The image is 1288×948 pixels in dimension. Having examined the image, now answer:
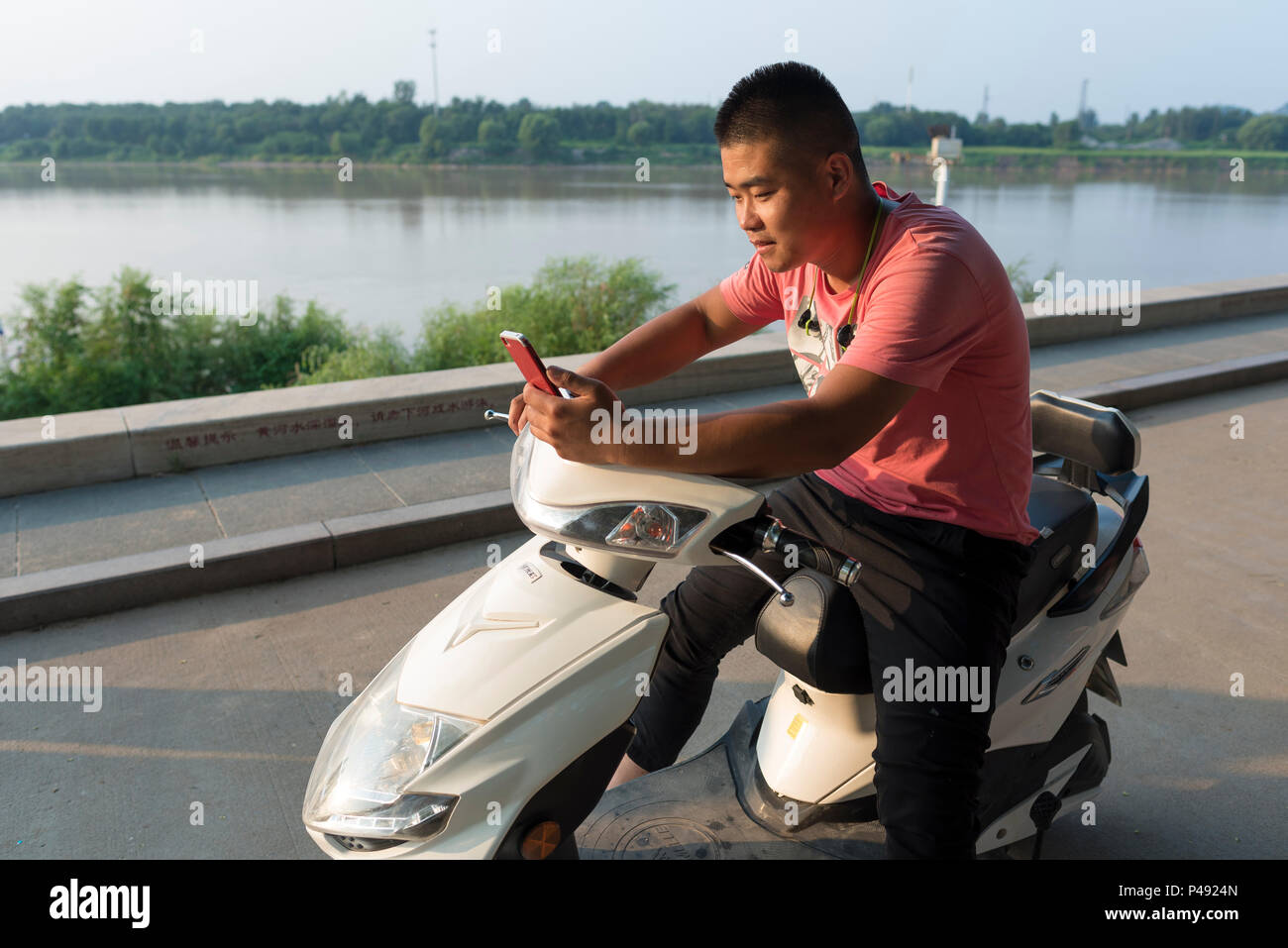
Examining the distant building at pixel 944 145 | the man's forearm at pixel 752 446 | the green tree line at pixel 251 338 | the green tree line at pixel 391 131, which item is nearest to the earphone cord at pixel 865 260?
the man's forearm at pixel 752 446

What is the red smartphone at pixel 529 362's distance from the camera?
1.47 m

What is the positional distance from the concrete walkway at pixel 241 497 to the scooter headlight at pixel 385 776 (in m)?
2.94

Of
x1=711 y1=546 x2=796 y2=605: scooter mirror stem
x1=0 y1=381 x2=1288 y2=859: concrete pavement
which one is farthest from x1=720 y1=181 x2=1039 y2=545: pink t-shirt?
x1=0 y1=381 x2=1288 y2=859: concrete pavement

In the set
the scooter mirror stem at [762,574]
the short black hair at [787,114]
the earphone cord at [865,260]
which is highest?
the short black hair at [787,114]

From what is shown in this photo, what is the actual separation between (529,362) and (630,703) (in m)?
0.59

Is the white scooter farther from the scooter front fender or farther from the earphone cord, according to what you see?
the earphone cord

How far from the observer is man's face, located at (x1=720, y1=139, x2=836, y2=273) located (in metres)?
1.76

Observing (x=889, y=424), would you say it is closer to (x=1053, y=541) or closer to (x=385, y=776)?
(x=1053, y=541)

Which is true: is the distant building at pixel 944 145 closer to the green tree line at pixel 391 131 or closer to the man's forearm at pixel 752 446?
the green tree line at pixel 391 131

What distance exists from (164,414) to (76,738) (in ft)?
7.95

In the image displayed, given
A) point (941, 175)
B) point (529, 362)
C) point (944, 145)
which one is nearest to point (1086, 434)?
point (529, 362)

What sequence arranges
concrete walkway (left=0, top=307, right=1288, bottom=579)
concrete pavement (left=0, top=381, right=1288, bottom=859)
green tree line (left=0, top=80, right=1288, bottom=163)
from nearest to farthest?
concrete pavement (left=0, top=381, right=1288, bottom=859), concrete walkway (left=0, top=307, right=1288, bottom=579), green tree line (left=0, top=80, right=1288, bottom=163)

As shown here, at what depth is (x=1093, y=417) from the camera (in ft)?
8.04

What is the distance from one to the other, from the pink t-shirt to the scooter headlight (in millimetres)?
914
